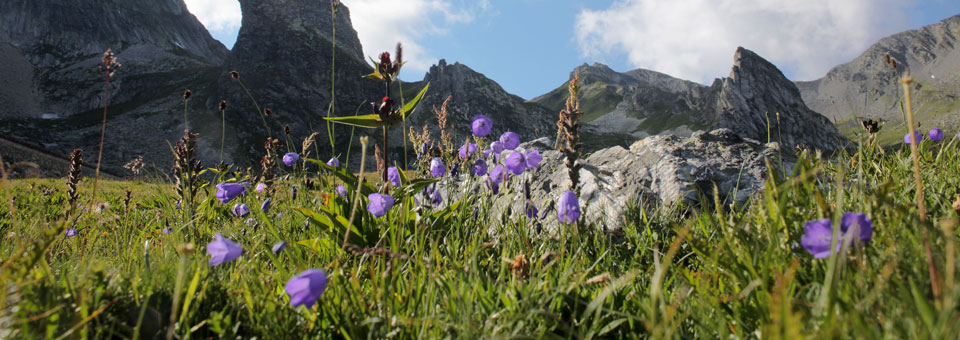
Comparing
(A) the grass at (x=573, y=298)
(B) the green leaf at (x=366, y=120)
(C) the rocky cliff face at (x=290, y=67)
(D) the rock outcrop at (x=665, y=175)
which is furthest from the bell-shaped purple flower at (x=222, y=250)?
(C) the rocky cliff face at (x=290, y=67)

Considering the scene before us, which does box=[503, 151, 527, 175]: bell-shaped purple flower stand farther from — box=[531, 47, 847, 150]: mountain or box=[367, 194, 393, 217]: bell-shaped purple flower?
box=[531, 47, 847, 150]: mountain

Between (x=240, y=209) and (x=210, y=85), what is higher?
(x=210, y=85)

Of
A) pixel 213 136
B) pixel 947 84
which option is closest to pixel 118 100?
pixel 213 136

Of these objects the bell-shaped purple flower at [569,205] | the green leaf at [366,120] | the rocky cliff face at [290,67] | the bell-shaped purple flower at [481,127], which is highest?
the rocky cliff face at [290,67]

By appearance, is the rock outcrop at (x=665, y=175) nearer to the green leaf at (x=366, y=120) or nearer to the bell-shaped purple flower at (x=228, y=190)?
the green leaf at (x=366, y=120)

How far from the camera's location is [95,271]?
1601 millimetres

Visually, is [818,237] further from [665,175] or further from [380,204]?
[665,175]

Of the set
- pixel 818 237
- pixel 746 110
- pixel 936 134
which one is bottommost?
pixel 818 237

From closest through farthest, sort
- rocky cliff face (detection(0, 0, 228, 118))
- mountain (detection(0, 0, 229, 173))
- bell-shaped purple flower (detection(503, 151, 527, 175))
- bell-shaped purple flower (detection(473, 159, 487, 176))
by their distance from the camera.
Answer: bell-shaped purple flower (detection(503, 151, 527, 175)) < bell-shaped purple flower (detection(473, 159, 487, 176)) < mountain (detection(0, 0, 229, 173)) < rocky cliff face (detection(0, 0, 228, 118))

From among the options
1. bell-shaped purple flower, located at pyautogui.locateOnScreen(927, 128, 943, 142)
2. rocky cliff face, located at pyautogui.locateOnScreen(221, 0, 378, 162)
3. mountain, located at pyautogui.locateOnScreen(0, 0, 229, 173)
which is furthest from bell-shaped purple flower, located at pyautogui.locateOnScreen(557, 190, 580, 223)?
rocky cliff face, located at pyautogui.locateOnScreen(221, 0, 378, 162)

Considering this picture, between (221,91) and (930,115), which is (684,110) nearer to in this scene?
(930,115)

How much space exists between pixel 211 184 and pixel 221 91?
326 ft

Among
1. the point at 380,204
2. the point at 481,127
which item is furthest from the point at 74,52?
the point at 380,204

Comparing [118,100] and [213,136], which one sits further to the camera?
[118,100]
